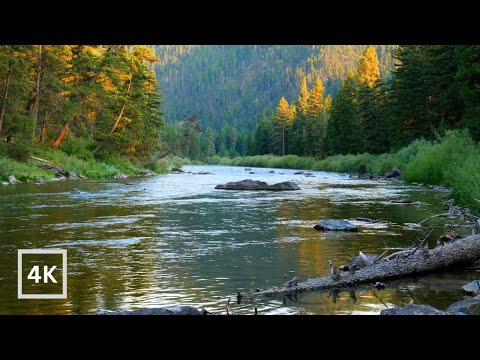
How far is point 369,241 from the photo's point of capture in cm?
1462

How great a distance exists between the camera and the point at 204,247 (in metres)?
14.2

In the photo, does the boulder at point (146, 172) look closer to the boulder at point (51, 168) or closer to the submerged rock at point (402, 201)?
the boulder at point (51, 168)

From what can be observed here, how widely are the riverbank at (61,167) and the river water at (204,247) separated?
12006 mm

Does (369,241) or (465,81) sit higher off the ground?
(465,81)

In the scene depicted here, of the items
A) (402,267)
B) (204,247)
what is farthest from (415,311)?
(204,247)

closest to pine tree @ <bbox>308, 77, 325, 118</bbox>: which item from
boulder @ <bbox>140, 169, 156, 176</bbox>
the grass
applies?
the grass

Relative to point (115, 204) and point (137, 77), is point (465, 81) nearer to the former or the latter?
point (115, 204)

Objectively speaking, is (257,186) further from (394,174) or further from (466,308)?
(466,308)

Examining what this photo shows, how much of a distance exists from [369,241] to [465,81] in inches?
827

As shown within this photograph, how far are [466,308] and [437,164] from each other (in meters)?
27.6

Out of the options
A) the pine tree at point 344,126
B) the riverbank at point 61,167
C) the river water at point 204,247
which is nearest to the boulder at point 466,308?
the river water at point 204,247

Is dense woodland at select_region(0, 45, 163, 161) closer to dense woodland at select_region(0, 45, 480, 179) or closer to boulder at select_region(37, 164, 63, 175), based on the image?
dense woodland at select_region(0, 45, 480, 179)

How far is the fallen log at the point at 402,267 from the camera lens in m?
9.49
